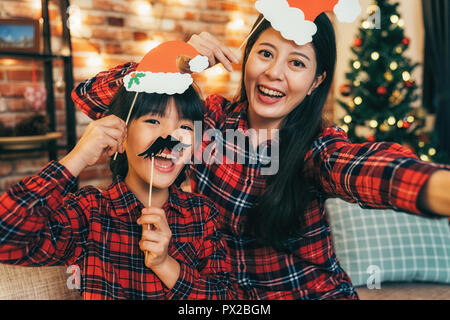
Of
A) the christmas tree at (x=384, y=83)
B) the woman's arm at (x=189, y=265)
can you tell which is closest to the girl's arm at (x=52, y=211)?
the woman's arm at (x=189, y=265)

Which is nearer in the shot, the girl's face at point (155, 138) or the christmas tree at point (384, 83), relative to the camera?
the girl's face at point (155, 138)

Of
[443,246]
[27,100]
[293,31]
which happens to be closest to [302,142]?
[293,31]

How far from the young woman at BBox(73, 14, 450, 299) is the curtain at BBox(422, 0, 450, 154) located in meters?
2.29

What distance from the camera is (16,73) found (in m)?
2.08

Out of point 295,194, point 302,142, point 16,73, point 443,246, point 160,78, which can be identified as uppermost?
point 16,73

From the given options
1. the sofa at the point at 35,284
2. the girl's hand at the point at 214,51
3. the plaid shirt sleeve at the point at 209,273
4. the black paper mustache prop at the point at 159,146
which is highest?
the girl's hand at the point at 214,51

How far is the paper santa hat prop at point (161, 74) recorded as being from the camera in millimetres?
778

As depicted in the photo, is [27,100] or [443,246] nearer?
[443,246]

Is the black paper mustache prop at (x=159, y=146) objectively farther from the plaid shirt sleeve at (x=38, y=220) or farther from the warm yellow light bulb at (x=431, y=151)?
the warm yellow light bulb at (x=431, y=151)

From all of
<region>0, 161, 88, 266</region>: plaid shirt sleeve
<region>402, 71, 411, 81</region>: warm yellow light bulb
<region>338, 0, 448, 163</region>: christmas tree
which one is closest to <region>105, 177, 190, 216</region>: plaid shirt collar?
<region>0, 161, 88, 266</region>: plaid shirt sleeve

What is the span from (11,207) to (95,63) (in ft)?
5.93

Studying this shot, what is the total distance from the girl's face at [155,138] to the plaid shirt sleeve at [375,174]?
31 cm

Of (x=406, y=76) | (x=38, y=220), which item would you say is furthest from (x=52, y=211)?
(x=406, y=76)

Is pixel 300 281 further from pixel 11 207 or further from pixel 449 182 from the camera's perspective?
pixel 11 207
